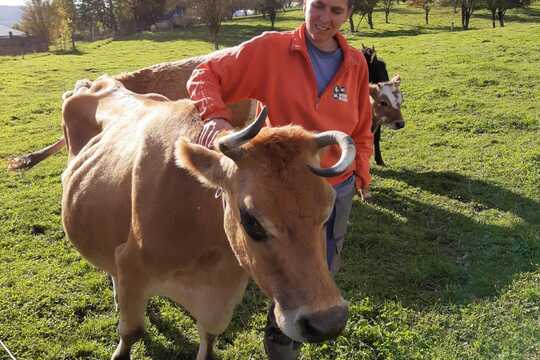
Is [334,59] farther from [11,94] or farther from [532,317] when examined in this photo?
[11,94]

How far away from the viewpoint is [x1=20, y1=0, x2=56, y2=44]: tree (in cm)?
4944

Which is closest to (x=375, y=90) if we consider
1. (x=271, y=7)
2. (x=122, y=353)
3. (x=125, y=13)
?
(x=122, y=353)

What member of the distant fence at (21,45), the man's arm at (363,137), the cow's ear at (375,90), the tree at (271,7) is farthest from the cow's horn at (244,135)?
the distant fence at (21,45)

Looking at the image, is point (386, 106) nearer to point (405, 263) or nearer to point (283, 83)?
point (405, 263)

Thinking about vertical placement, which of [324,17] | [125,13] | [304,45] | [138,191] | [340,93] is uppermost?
[125,13]

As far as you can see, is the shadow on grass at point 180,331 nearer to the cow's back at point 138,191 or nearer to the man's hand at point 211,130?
the cow's back at point 138,191

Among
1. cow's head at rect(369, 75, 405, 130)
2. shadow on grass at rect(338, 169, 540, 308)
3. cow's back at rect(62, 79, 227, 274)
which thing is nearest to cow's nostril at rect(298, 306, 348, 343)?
cow's back at rect(62, 79, 227, 274)

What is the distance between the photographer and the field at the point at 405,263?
425cm

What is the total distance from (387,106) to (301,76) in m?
6.00

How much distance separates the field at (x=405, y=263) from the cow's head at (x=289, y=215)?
205 centimetres

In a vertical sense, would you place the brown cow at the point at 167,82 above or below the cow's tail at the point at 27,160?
above

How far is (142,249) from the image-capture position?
307cm

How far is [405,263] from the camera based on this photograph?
5.58 meters

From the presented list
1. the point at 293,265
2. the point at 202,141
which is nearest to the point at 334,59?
the point at 202,141
